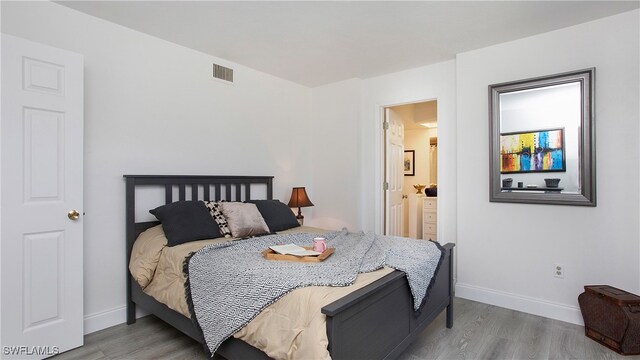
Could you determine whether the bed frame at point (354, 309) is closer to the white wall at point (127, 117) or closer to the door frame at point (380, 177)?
the white wall at point (127, 117)

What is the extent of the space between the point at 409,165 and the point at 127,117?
487 centimetres

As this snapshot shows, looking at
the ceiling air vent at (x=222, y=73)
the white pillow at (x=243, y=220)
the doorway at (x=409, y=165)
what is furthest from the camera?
the doorway at (x=409, y=165)

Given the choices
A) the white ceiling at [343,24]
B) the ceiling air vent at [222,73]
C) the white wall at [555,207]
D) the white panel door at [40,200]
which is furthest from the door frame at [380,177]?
the white panel door at [40,200]

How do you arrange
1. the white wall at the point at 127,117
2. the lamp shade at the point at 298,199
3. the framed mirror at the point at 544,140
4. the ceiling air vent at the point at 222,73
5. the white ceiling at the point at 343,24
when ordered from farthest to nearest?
the lamp shade at the point at 298,199 → the ceiling air vent at the point at 222,73 → the framed mirror at the point at 544,140 → the white wall at the point at 127,117 → the white ceiling at the point at 343,24

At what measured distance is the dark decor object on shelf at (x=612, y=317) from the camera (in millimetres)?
2191

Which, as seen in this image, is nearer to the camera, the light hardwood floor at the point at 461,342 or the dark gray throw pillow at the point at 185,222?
the light hardwood floor at the point at 461,342

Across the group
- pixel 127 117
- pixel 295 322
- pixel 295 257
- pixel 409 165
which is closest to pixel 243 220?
pixel 295 257

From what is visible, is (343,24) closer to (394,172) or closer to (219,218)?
(219,218)

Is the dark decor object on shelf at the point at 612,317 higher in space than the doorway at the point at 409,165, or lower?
lower

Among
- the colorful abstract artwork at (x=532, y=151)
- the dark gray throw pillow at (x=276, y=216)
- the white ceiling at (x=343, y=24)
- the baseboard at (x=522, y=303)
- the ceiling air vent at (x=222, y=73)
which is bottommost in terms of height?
the baseboard at (x=522, y=303)

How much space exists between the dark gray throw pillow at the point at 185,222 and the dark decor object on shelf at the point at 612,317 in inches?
115

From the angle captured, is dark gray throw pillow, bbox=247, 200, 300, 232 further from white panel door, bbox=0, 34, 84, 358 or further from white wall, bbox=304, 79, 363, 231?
white panel door, bbox=0, 34, 84, 358

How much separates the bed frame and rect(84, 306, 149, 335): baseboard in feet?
0.26

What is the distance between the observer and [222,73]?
3.47 metres
